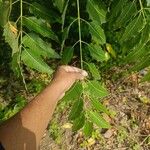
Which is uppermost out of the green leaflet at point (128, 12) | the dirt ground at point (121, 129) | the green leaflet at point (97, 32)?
the green leaflet at point (128, 12)

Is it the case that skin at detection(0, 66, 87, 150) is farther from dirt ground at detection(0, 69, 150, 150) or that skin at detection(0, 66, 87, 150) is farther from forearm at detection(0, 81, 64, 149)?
dirt ground at detection(0, 69, 150, 150)

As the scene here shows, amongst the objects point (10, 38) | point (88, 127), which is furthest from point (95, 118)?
point (10, 38)

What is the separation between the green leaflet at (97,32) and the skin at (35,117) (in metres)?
0.14

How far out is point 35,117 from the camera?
5.56 feet

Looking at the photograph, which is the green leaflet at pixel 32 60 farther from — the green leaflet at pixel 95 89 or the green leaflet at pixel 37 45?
the green leaflet at pixel 95 89

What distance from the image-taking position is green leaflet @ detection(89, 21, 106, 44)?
5.52 feet

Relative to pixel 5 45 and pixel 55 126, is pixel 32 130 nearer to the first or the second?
pixel 55 126

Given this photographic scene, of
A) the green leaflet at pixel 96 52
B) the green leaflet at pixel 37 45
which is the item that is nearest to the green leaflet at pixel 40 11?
the green leaflet at pixel 37 45

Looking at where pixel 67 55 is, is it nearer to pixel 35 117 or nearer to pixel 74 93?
pixel 74 93

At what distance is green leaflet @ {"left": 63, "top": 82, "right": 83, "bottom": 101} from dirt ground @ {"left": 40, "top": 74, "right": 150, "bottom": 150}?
5.66 ft

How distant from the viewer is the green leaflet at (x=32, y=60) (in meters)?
1.57

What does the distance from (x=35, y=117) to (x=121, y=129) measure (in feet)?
5.98

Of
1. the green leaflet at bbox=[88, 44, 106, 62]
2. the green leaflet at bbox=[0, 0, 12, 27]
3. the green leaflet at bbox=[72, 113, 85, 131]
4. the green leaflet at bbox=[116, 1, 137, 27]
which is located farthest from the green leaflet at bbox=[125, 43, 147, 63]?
the green leaflet at bbox=[0, 0, 12, 27]

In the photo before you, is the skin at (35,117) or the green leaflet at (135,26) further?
the skin at (35,117)
